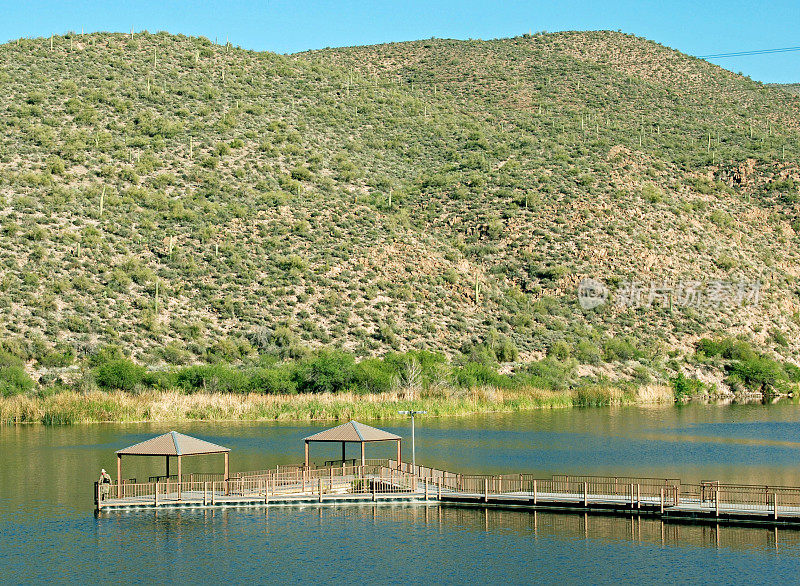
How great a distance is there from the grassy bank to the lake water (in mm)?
6312

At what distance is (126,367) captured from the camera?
6231 centimetres

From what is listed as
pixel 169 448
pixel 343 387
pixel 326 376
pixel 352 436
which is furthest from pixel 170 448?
pixel 343 387

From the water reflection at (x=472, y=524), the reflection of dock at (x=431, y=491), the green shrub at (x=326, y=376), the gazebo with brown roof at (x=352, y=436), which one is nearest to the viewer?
the water reflection at (x=472, y=524)

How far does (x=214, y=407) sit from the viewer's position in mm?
58156

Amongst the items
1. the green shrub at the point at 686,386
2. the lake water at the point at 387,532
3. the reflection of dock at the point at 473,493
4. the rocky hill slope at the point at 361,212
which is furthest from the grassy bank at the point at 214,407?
the reflection of dock at the point at 473,493

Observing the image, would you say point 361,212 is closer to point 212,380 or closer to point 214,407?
point 212,380

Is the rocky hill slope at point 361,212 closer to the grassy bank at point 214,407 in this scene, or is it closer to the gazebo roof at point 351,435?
the grassy bank at point 214,407

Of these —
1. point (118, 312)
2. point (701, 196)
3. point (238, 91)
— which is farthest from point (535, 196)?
point (118, 312)

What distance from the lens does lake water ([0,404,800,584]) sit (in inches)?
1078

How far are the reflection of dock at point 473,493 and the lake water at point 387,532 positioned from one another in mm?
696

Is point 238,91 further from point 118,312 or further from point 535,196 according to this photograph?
point 118,312

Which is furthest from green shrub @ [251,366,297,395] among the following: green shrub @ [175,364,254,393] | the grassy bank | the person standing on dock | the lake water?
the person standing on dock

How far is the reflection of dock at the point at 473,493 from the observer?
33.3m

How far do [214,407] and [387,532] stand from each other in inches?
1111
